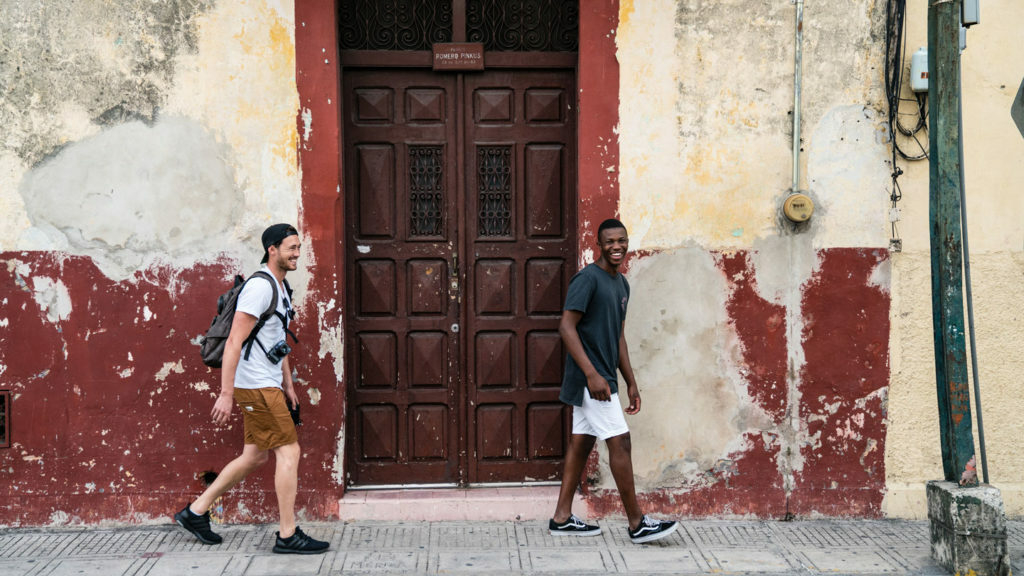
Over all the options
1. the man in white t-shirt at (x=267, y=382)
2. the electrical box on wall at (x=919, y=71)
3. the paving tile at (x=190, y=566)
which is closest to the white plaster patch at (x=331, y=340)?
the man in white t-shirt at (x=267, y=382)

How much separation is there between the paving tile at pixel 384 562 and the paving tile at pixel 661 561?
1.15m

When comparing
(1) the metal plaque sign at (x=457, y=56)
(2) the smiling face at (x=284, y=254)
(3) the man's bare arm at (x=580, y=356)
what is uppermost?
(1) the metal plaque sign at (x=457, y=56)

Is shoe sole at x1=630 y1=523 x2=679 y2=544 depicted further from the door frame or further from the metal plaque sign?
the metal plaque sign

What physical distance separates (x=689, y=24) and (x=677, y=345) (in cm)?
202

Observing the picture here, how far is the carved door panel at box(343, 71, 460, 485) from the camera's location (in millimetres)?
6262

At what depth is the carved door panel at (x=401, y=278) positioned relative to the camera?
6262mm

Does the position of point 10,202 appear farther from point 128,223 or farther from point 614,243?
point 614,243

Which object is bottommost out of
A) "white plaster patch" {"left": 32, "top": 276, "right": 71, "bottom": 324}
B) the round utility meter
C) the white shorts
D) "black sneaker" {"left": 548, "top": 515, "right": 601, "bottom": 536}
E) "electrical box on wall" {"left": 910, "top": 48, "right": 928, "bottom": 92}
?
"black sneaker" {"left": 548, "top": 515, "right": 601, "bottom": 536}

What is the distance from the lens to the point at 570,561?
5.33 meters

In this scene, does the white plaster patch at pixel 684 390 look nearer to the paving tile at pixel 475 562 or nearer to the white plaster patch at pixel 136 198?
the paving tile at pixel 475 562

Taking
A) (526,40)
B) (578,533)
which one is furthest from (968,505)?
(526,40)

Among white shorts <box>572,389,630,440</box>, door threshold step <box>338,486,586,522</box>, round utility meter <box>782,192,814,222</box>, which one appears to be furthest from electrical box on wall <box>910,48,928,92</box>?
door threshold step <box>338,486,586,522</box>

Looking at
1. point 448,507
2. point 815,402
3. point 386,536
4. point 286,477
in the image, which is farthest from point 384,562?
point 815,402

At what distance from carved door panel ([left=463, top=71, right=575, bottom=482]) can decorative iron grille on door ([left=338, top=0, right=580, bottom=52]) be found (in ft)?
0.72
